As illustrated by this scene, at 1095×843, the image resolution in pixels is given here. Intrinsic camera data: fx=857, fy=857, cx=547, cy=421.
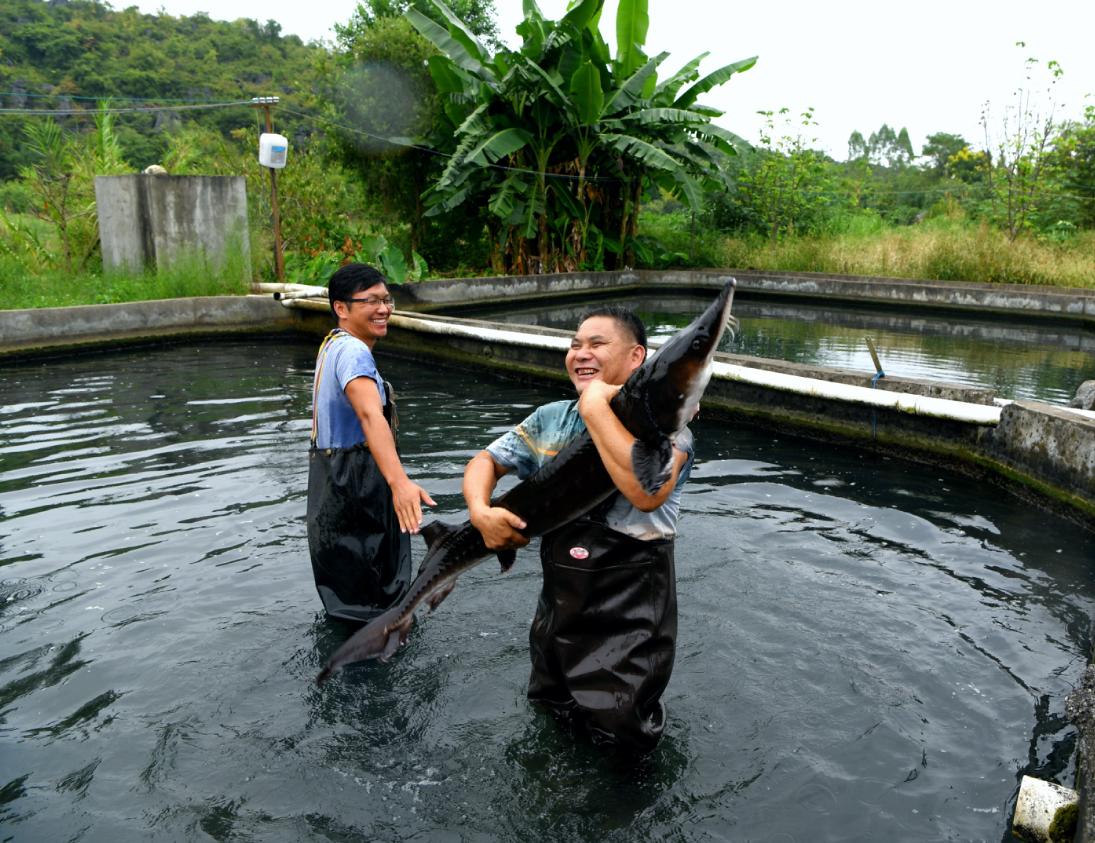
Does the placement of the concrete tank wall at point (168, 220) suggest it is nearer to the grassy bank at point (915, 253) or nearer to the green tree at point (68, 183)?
the green tree at point (68, 183)

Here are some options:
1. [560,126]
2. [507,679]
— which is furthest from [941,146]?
[507,679]

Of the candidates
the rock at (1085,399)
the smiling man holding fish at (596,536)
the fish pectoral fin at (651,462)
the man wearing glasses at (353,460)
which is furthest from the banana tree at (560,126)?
the fish pectoral fin at (651,462)

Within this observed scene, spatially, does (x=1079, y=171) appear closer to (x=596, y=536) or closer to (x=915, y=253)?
(x=915, y=253)

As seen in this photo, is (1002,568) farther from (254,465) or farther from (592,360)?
(254,465)

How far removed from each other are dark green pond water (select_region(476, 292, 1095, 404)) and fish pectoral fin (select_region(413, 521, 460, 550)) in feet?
23.9

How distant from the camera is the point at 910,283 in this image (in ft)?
60.0

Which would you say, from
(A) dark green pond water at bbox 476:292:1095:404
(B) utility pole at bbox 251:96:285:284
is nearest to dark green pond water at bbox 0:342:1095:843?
(A) dark green pond water at bbox 476:292:1095:404

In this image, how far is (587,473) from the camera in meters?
2.64

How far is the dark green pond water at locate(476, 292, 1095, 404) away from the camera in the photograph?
36.7ft

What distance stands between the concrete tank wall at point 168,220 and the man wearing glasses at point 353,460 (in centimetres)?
1185

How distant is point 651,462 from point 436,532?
109cm

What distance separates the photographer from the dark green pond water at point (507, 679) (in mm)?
3037

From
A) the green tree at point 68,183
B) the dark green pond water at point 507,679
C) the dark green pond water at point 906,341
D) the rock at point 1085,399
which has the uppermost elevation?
the green tree at point 68,183

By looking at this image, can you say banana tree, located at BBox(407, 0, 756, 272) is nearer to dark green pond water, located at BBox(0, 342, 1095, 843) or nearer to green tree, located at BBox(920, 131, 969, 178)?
dark green pond water, located at BBox(0, 342, 1095, 843)
